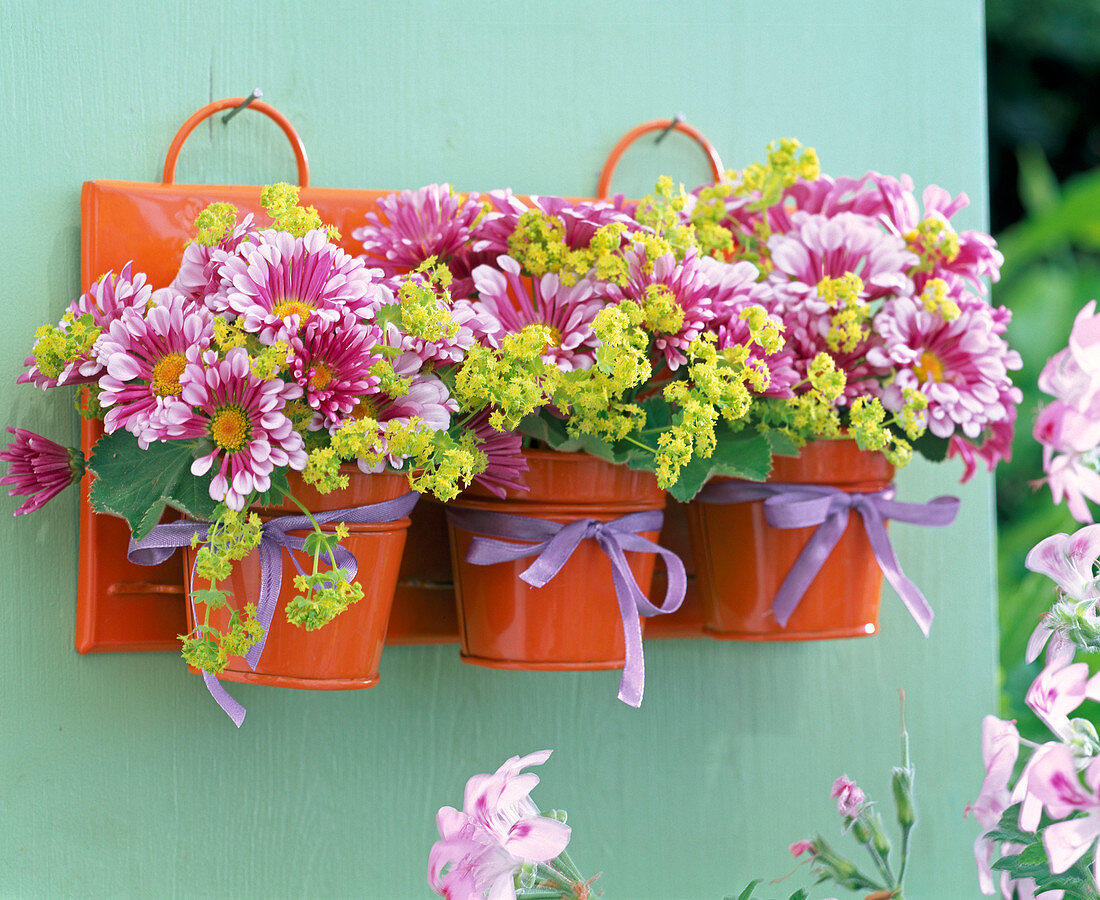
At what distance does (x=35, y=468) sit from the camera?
0.63 m

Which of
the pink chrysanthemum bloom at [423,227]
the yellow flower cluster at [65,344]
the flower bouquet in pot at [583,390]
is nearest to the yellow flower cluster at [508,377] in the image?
the flower bouquet in pot at [583,390]

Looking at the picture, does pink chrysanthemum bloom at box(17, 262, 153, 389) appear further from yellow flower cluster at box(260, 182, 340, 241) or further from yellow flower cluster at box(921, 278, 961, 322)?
yellow flower cluster at box(921, 278, 961, 322)

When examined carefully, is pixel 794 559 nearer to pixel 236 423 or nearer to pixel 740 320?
pixel 740 320

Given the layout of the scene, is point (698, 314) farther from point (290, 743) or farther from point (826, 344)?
point (290, 743)

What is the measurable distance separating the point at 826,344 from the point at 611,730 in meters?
0.34

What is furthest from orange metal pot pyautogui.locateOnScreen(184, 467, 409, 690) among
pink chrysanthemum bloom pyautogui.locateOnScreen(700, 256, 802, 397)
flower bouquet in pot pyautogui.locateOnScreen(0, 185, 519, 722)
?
pink chrysanthemum bloom pyautogui.locateOnScreen(700, 256, 802, 397)

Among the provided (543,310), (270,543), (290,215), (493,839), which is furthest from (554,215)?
(493,839)

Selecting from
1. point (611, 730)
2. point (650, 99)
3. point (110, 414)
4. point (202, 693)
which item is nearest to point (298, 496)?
point (110, 414)

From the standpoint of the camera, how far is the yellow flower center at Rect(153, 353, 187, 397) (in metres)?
0.56

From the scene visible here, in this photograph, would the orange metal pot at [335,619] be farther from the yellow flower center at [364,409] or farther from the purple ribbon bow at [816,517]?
the purple ribbon bow at [816,517]

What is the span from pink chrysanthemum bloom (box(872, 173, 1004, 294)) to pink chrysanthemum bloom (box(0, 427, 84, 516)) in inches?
22.3

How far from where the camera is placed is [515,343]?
1.88 feet

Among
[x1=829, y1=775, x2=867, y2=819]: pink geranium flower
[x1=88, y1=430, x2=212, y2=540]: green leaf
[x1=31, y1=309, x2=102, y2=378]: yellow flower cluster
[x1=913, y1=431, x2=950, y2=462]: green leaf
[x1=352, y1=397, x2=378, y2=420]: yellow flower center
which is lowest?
[x1=829, y1=775, x2=867, y2=819]: pink geranium flower

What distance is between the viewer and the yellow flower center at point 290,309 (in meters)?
0.55
